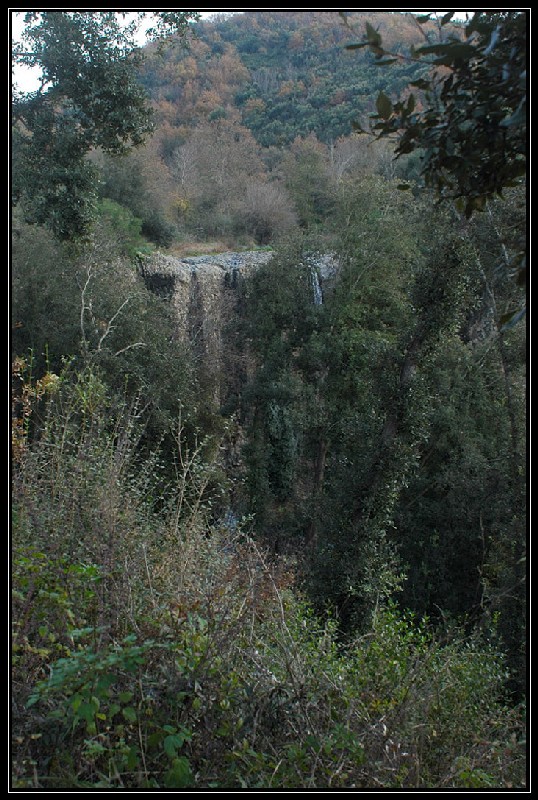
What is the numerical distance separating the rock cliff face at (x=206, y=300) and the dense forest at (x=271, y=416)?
0.11m

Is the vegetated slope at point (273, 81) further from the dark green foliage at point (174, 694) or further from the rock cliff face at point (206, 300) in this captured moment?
the dark green foliage at point (174, 694)

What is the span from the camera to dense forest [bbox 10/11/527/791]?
2.18 meters

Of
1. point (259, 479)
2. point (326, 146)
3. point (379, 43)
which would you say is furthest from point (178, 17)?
point (326, 146)

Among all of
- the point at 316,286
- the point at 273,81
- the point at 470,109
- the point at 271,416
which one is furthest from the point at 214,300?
the point at 470,109

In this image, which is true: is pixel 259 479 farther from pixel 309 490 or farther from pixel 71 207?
pixel 71 207

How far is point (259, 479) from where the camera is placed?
493 inches

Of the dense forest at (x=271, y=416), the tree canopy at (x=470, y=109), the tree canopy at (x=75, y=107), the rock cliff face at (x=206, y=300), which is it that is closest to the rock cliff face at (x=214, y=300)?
the rock cliff face at (x=206, y=300)

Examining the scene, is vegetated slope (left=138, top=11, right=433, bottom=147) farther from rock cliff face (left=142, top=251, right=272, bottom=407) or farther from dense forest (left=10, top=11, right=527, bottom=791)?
rock cliff face (left=142, top=251, right=272, bottom=407)

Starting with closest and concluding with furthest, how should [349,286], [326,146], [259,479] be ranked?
[259,479]
[349,286]
[326,146]

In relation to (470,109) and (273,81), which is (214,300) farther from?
(470,109)

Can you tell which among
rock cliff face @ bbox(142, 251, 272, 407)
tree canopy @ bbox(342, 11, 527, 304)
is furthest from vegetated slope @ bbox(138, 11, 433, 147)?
tree canopy @ bbox(342, 11, 527, 304)

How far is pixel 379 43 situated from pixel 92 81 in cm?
327

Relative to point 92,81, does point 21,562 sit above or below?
below

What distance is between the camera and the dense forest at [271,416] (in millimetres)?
2176
